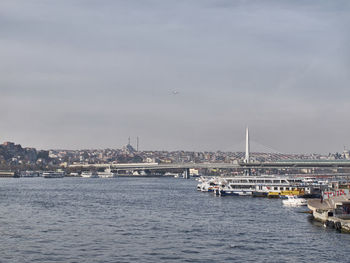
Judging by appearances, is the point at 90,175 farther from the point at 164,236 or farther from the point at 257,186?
the point at 164,236

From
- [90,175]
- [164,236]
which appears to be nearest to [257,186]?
[164,236]

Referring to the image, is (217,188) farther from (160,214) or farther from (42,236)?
(42,236)

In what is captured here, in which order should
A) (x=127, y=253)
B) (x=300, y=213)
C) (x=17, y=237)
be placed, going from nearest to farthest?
(x=127, y=253), (x=17, y=237), (x=300, y=213)

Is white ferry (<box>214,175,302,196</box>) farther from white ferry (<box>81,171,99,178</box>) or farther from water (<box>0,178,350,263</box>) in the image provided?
white ferry (<box>81,171,99,178</box>)

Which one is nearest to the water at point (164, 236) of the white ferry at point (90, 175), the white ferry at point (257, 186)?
the white ferry at point (257, 186)

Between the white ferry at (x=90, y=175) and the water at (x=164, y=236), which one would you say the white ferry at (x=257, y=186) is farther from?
the white ferry at (x=90, y=175)

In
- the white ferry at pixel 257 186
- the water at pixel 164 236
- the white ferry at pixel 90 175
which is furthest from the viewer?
the white ferry at pixel 90 175

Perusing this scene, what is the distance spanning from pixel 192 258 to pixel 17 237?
38.0 ft

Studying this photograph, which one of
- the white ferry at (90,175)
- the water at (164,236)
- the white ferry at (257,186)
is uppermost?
the white ferry at (90,175)

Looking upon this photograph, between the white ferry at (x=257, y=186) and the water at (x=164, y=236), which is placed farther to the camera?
the white ferry at (x=257, y=186)

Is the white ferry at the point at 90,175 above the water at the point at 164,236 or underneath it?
above

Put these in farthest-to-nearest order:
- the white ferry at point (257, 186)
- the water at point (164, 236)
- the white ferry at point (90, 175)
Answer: the white ferry at point (90, 175)
the white ferry at point (257, 186)
the water at point (164, 236)

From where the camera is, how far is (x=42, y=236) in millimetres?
33688

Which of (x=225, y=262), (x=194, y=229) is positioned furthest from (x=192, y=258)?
(x=194, y=229)
